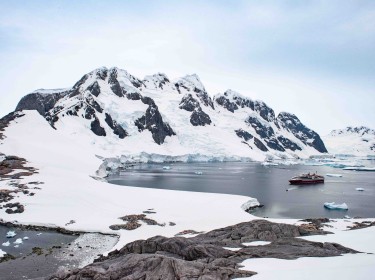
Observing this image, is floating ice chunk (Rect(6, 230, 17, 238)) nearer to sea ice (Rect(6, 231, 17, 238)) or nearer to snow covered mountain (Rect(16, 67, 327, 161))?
sea ice (Rect(6, 231, 17, 238))

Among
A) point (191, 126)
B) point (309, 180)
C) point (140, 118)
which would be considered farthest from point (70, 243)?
point (191, 126)

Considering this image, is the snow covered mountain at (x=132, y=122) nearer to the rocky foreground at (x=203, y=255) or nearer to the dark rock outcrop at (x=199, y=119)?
the dark rock outcrop at (x=199, y=119)

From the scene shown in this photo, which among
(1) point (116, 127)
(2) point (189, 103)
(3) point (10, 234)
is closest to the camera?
(3) point (10, 234)

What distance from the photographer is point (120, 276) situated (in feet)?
31.1

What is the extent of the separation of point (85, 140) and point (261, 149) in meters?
137

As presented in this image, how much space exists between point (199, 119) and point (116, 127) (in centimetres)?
6458

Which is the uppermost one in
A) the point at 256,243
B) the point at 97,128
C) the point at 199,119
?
the point at 199,119

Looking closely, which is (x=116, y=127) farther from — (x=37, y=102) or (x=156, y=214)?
(x=156, y=214)

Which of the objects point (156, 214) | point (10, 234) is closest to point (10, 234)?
point (10, 234)

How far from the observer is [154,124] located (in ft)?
470

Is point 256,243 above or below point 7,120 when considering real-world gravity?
below

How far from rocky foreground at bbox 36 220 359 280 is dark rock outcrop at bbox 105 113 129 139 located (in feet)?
369

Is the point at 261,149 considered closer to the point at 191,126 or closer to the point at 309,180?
the point at 191,126

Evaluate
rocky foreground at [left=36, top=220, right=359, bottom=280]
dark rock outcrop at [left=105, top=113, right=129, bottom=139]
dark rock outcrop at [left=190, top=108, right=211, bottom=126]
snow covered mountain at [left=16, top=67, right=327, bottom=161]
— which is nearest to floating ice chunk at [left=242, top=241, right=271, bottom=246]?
rocky foreground at [left=36, top=220, right=359, bottom=280]
